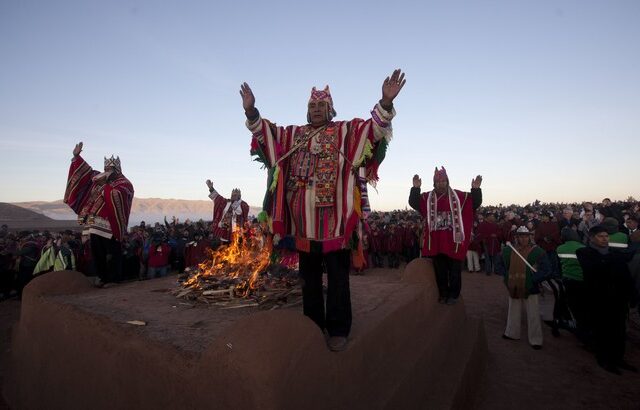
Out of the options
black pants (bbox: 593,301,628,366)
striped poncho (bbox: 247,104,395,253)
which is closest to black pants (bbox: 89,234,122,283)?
striped poncho (bbox: 247,104,395,253)

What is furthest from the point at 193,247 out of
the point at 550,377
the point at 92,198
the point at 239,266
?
the point at 550,377

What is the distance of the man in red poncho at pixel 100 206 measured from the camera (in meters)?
6.18

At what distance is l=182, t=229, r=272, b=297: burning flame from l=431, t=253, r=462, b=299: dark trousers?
8.24 ft

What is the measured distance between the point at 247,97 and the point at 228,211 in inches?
319

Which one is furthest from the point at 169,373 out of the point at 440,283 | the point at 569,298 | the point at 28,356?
the point at 569,298

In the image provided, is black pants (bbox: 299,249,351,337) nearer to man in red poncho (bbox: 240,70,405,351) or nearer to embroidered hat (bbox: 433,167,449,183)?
man in red poncho (bbox: 240,70,405,351)

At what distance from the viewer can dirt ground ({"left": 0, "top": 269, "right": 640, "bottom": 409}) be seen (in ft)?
15.1

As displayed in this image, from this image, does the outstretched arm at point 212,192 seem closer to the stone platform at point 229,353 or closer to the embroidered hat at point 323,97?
the stone platform at point 229,353

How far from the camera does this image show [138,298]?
14.3 ft

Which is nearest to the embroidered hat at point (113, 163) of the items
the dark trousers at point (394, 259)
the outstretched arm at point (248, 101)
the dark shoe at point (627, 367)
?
the outstretched arm at point (248, 101)

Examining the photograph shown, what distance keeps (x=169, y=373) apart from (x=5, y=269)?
12596 mm

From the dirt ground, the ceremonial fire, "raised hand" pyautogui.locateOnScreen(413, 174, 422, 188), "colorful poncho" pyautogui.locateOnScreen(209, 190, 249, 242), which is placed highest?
"raised hand" pyautogui.locateOnScreen(413, 174, 422, 188)

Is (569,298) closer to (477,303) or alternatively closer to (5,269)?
(477,303)

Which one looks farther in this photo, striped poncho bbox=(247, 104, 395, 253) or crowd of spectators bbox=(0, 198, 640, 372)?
crowd of spectators bbox=(0, 198, 640, 372)
